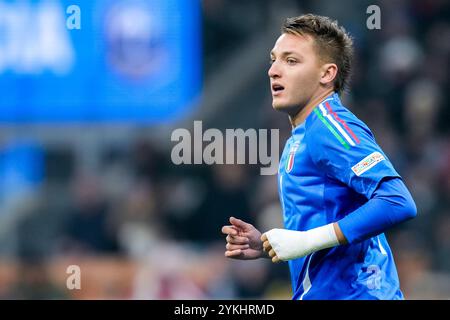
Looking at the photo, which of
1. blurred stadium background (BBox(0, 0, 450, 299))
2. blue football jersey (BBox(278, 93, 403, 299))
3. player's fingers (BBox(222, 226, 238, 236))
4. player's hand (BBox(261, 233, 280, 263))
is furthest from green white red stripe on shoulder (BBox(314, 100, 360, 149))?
blurred stadium background (BBox(0, 0, 450, 299))

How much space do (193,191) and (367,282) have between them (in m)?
7.21

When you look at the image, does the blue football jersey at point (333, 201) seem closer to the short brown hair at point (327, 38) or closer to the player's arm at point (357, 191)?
the player's arm at point (357, 191)

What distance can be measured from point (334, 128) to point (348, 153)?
0.16m

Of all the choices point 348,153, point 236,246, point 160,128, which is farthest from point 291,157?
point 160,128

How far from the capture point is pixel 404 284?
926 centimetres

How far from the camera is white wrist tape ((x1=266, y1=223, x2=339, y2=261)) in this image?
426cm

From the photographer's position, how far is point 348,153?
430cm

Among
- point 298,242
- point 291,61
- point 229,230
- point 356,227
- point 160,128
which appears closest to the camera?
point 356,227

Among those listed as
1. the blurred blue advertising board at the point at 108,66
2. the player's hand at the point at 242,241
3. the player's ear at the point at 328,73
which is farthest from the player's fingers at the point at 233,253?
the blurred blue advertising board at the point at 108,66

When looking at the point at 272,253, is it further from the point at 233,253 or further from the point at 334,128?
the point at 334,128

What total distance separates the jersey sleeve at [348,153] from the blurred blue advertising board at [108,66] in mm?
8331

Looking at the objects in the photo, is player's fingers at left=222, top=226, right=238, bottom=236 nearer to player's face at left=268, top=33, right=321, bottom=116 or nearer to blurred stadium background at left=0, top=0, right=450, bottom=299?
player's face at left=268, top=33, right=321, bottom=116
